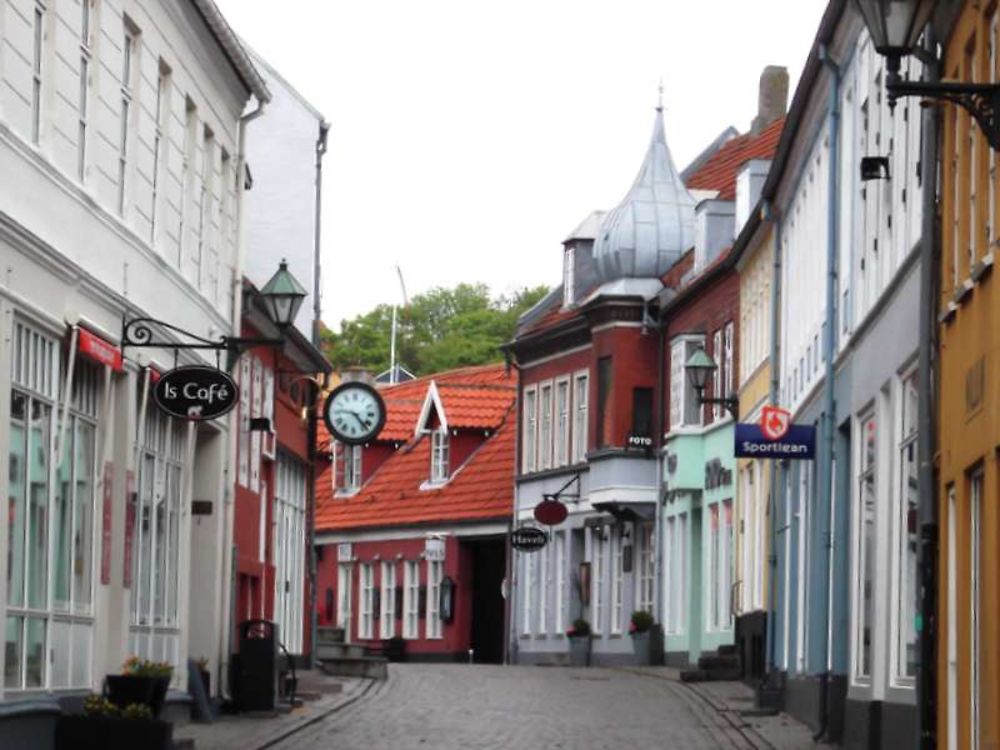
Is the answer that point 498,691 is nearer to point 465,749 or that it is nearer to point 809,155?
point 809,155

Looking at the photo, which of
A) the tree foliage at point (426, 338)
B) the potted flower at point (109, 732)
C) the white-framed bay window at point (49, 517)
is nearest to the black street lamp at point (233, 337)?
the white-framed bay window at point (49, 517)

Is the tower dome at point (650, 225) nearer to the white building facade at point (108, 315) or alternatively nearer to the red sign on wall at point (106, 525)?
the white building facade at point (108, 315)

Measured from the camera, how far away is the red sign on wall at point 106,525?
23469mm

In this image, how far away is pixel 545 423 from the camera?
188 ft

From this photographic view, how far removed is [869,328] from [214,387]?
5.99m

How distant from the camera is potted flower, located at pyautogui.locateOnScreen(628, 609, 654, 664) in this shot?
1939 inches

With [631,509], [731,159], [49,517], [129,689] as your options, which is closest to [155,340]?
[49,517]

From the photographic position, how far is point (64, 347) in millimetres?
21469

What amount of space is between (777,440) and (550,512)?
81.4 feet

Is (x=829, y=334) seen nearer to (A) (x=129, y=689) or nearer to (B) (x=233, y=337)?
(B) (x=233, y=337)

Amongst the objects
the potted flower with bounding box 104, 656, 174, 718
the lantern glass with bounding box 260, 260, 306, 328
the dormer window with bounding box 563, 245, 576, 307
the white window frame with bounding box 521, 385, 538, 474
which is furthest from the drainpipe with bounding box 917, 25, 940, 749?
the white window frame with bounding box 521, 385, 538, 474

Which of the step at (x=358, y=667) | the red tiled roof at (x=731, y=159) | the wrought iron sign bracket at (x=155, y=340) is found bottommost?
the step at (x=358, y=667)

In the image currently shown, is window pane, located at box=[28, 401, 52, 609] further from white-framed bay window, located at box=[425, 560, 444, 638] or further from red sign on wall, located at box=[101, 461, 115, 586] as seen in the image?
white-framed bay window, located at box=[425, 560, 444, 638]

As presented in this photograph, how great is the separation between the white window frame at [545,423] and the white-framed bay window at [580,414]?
159 centimetres
